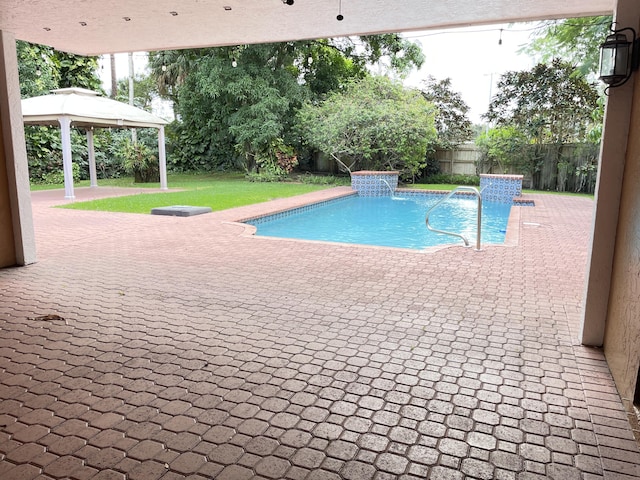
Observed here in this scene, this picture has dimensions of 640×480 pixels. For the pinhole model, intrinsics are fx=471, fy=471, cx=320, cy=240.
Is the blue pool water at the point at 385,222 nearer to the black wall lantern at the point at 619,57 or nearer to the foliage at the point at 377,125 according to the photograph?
the foliage at the point at 377,125

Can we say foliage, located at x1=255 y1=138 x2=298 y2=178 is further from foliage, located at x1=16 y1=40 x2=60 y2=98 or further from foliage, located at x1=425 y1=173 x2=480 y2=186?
foliage, located at x1=16 y1=40 x2=60 y2=98

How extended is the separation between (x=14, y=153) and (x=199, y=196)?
7.15 m

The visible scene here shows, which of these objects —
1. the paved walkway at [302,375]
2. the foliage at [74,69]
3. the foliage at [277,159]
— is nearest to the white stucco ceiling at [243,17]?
the paved walkway at [302,375]

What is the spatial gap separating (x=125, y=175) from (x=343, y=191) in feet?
31.6

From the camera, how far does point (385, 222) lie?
1036cm

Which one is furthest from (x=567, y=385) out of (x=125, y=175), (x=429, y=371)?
(x=125, y=175)

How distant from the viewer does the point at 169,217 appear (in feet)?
28.9

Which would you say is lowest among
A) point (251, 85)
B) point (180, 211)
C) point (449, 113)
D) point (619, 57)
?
point (180, 211)

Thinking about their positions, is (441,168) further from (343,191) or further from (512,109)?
(343,191)

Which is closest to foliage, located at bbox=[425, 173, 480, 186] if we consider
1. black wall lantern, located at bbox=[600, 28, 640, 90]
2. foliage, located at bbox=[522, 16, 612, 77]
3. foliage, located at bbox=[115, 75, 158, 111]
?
foliage, located at bbox=[522, 16, 612, 77]

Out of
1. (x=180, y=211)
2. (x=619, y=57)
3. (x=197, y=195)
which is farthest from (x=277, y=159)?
(x=619, y=57)

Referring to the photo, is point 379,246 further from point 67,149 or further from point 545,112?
point 545,112

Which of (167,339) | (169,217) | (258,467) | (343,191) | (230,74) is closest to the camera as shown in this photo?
(258,467)

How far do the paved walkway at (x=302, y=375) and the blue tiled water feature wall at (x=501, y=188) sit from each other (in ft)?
27.1
